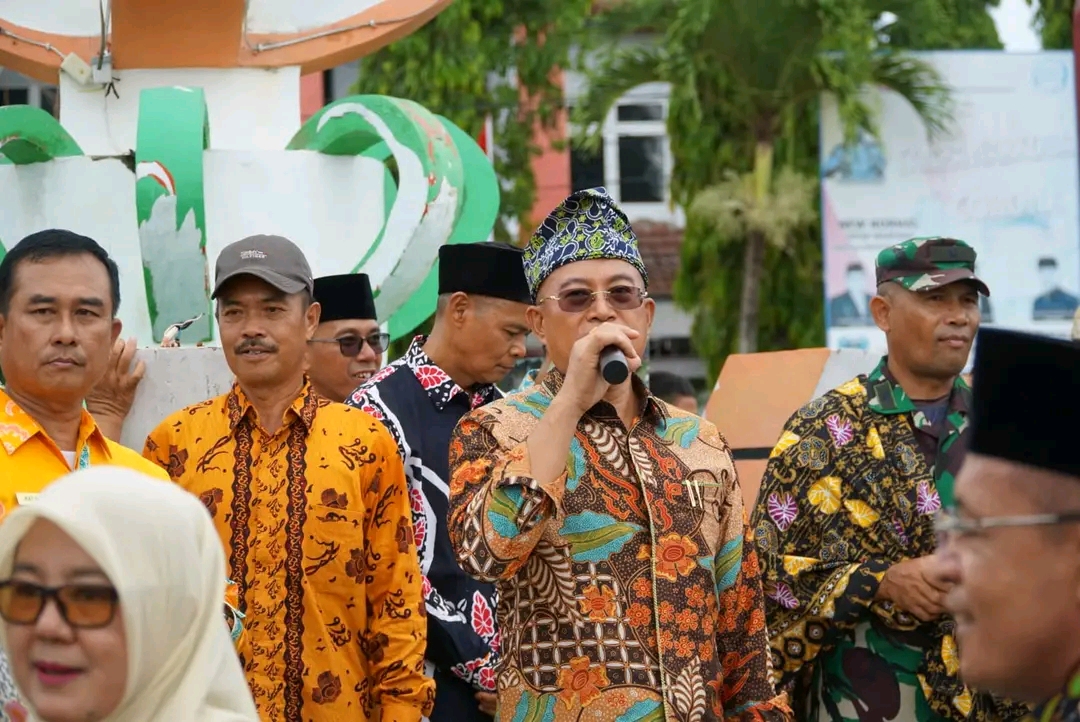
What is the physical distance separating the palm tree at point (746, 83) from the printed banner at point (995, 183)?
1.17 m

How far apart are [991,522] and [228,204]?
5.91m

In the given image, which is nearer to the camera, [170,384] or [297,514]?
[297,514]

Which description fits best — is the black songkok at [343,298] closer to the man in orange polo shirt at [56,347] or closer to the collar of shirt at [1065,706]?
the man in orange polo shirt at [56,347]

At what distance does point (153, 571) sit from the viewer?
275 cm

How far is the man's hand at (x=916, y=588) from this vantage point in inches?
185

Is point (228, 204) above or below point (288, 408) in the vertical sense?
above

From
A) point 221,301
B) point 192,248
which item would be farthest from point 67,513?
point 192,248

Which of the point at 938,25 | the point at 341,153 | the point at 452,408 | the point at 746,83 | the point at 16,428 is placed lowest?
the point at 452,408

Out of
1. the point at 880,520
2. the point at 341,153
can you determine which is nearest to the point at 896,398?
the point at 880,520

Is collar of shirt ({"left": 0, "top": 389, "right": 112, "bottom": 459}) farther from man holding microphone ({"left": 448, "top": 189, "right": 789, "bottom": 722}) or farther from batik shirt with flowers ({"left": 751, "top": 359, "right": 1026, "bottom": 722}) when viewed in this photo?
batik shirt with flowers ({"left": 751, "top": 359, "right": 1026, "bottom": 722})

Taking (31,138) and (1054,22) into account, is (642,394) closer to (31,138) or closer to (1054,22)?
(31,138)

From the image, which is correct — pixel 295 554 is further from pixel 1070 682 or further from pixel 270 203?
pixel 270 203

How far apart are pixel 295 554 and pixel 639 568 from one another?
3.40ft

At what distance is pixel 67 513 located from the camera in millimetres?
2727
